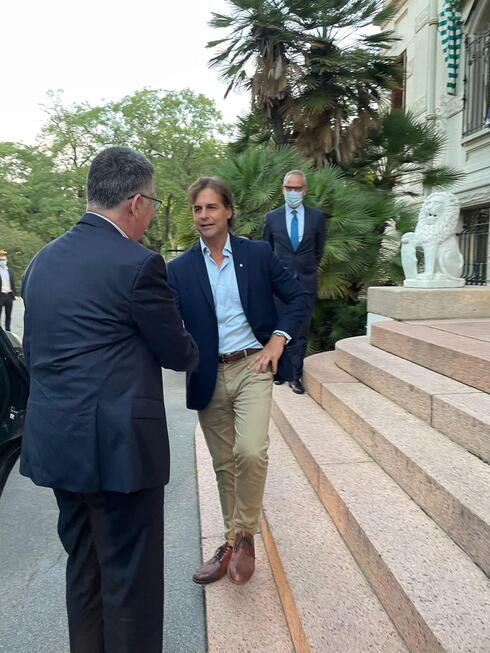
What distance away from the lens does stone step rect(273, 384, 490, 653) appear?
1.77 metres

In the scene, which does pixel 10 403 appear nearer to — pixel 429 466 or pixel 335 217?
pixel 429 466

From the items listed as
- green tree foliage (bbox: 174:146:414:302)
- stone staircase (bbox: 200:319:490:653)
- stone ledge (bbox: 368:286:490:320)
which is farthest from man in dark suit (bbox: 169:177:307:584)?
green tree foliage (bbox: 174:146:414:302)

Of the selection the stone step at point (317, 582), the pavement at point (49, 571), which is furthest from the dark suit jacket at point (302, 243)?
the stone step at point (317, 582)

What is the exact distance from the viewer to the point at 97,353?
158cm

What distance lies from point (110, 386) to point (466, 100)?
1315 cm

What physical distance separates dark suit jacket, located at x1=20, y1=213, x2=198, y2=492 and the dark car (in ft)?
4.81

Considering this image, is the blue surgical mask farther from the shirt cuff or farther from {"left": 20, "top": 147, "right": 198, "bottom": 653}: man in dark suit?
{"left": 20, "top": 147, "right": 198, "bottom": 653}: man in dark suit

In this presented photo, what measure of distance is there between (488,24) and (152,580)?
13.2 m

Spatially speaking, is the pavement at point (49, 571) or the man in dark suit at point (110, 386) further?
the pavement at point (49, 571)

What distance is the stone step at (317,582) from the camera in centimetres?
197

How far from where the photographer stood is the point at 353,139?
9680 millimetres

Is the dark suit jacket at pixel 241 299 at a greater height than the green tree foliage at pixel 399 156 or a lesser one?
lesser

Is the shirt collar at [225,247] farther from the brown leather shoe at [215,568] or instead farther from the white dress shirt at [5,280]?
the white dress shirt at [5,280]

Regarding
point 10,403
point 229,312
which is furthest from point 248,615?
point 10,403
